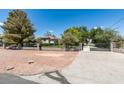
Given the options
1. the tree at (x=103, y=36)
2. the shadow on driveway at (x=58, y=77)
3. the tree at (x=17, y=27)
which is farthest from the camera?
the tree at (x=103, y=36)

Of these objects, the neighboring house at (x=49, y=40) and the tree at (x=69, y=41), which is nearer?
the tree at (x=69, y=41)

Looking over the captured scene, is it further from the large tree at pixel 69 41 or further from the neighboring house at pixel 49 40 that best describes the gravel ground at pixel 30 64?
the neighboring house at pixel 49 40

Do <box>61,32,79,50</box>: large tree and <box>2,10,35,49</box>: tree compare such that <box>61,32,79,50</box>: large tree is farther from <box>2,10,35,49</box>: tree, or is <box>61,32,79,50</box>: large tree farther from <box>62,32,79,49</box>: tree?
<box>2,10,35,49</box>: tree

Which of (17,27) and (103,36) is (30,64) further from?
(103,36)

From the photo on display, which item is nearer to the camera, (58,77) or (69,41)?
(58,77)

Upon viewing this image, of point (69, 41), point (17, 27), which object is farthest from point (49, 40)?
point (17, 27)

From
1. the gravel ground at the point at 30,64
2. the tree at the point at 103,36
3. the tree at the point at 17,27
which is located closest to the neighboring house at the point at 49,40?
the tree at the point at 103,36

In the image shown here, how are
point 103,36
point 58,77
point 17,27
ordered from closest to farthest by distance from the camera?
1. point 58,77
2. point 17,27
3. point 103,36
